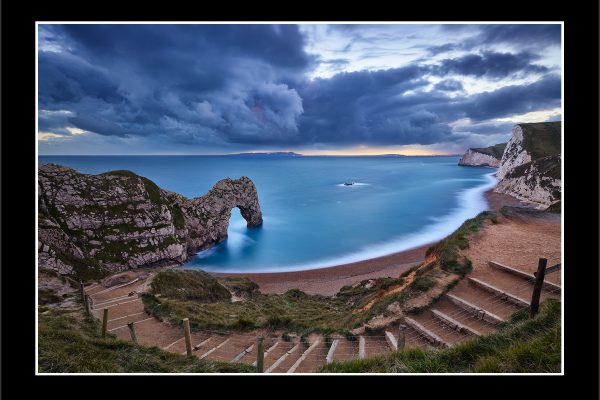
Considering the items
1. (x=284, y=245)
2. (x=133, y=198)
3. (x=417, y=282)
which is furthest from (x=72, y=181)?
(x=417, y=282)

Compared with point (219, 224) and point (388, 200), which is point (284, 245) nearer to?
point (219, 224)

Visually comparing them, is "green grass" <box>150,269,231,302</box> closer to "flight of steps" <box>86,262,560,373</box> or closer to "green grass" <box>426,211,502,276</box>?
"flight of steps" <box>86,262,560,373</box>

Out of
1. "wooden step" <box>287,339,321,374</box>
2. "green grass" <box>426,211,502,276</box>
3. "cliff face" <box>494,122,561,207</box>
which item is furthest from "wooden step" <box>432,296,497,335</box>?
"cliff face" <box>494,122,561,207</box>

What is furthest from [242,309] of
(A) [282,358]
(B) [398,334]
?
(B) [398,334]

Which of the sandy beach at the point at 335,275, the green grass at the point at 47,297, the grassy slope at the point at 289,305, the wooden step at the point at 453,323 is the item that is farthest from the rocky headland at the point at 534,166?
the green grass at the point at 47,297

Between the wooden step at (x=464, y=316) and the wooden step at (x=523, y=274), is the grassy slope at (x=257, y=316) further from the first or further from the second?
the wooden step at (x=523, y=274)

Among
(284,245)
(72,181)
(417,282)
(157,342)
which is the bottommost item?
(284,245)
